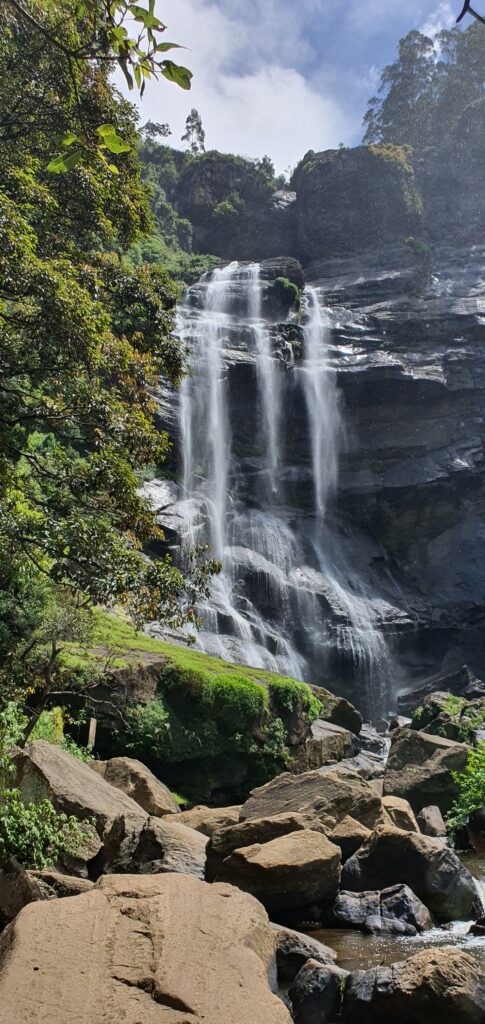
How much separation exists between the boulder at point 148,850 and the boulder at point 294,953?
144 cm

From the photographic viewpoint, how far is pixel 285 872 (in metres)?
6.65

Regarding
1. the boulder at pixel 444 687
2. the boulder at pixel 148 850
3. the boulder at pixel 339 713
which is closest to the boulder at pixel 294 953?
the boulder at pixel 148 850

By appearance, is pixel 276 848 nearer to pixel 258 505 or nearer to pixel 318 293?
pixel 258 505

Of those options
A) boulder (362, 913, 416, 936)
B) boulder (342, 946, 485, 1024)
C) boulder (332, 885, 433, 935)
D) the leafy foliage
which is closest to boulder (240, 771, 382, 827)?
boulder (332, 885, 433, 935)

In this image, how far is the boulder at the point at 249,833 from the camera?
7.05 m

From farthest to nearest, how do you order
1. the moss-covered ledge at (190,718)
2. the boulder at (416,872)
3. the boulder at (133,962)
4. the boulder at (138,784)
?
the moss-covered ledge at (190,718) → the boulder at (138,784) → the boulder at (416,872) → the boulder at (133,962)

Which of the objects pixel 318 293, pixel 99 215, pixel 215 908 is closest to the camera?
pixel 215 908

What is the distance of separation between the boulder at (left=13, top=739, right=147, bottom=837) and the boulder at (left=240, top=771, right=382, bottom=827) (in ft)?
6.40

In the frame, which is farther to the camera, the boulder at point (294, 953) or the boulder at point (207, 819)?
the boulder at point (207, 819)

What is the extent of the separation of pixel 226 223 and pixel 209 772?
45.0m

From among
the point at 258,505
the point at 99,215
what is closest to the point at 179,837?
the point at 99,215

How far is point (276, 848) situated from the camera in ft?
22.6

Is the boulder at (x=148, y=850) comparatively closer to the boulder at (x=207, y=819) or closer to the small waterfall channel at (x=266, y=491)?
the boulder at (x=207, y=819)

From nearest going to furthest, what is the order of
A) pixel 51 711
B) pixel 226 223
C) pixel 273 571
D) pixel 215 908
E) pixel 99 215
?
pixel 215 908 < pixel 99 215 < pixel 51 711 < pixel 273 571 < pixel 226 223
